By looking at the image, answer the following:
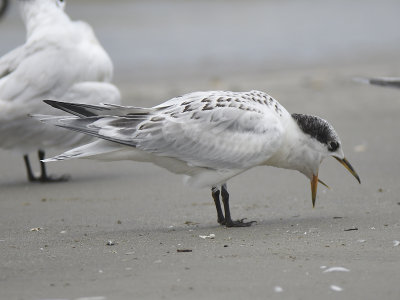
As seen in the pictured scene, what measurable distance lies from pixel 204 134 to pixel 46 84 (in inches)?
87.3

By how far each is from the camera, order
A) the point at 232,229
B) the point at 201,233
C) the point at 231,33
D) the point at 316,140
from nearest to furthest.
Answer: the point at 201,233 < the point at 232,229 < the point at 316,140 < the point at 231,33

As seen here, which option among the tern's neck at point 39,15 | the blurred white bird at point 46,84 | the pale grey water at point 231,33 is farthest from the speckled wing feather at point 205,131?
the pale grey water at point 231,33

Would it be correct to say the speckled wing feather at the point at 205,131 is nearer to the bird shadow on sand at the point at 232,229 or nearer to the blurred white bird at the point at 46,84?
the bird shadow on sand at the point at 232,229

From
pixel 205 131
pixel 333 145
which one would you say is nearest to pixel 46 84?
pixel 205 131

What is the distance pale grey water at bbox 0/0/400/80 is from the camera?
12.6m

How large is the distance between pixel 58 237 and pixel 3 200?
4.52 feet

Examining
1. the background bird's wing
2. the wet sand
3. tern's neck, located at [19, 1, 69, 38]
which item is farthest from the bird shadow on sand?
tern's neck, located at [19, 1, 69, 38]

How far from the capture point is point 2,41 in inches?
556

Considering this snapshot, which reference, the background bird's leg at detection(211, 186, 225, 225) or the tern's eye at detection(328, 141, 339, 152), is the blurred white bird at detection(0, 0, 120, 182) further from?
the tern's eye at detection(328, 141, 339, 152)

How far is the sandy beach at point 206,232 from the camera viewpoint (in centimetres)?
337

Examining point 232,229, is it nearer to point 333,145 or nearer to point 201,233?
point 201,233

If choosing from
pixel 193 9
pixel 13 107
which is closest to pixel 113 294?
pixel 13 107

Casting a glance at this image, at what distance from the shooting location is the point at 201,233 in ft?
15.1

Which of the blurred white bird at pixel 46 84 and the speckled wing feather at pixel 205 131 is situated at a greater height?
the blurred white bird at pixel 46 84
